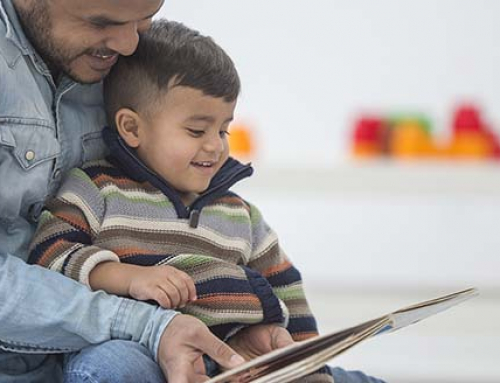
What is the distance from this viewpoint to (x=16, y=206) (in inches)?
43.1

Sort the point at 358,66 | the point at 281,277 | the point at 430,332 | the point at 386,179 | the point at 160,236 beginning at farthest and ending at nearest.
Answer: the point at 358,66 → the point at 430,332 → the point at 386,179 → the point at 281,277 → the point at 160,236

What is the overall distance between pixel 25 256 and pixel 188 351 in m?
0.23

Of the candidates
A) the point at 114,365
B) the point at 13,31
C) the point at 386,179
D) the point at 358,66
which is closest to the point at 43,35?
the point at 13,31

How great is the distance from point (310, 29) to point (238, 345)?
2.84 meters

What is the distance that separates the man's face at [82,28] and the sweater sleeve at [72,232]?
0.42 feet

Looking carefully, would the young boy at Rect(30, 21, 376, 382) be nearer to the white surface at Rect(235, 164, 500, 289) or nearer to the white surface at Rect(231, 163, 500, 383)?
→ the white surface at Rect(231, 163, 500, 383)

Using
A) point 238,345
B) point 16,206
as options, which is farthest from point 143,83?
point 238,345

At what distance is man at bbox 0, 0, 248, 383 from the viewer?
1.06 meters

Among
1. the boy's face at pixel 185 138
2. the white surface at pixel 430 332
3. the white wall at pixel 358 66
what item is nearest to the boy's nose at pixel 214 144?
the boy's face at pixel 185 138

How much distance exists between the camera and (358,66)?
391 cm

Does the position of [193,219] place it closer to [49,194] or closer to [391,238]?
[49,194]

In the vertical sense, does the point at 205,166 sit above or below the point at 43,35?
below

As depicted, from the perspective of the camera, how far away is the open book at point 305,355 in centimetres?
91

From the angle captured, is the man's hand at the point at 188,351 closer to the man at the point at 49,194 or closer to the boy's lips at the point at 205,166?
the man at the point at 49,194
